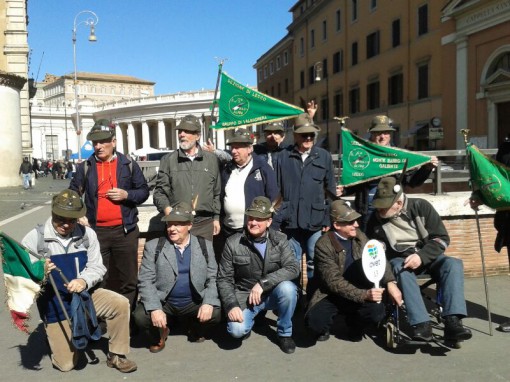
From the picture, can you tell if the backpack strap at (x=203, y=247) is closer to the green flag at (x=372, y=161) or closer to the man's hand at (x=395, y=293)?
the man's hand at (x=395, y=293)

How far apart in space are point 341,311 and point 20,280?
106 inches

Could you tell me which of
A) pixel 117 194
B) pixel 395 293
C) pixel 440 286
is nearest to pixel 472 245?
pixel 440 286

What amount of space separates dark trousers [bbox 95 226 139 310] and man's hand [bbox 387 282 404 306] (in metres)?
2.41

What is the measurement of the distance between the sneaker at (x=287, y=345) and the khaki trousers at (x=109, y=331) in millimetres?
1313

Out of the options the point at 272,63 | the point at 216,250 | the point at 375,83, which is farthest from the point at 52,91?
the point at 216,250

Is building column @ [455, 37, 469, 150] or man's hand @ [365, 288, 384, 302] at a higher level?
building column @ [455, 37, 469, 150]

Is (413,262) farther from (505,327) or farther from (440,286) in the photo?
(505,327)

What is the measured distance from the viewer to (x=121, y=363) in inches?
162

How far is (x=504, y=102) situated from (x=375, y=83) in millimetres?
14674

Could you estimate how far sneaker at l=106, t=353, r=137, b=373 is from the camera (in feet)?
13.4

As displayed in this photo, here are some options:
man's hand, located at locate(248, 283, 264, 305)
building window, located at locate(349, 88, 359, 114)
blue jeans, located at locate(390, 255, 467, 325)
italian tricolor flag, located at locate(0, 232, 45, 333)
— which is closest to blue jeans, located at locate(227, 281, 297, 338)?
man's hand, located at locate(248, 283, 264, 305)

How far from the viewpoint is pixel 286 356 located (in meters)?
4.38

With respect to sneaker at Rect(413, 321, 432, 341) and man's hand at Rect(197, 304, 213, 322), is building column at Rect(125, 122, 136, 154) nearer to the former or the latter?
man's hand at Rect(197, 304, 213, 322)

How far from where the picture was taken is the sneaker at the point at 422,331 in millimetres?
4234
